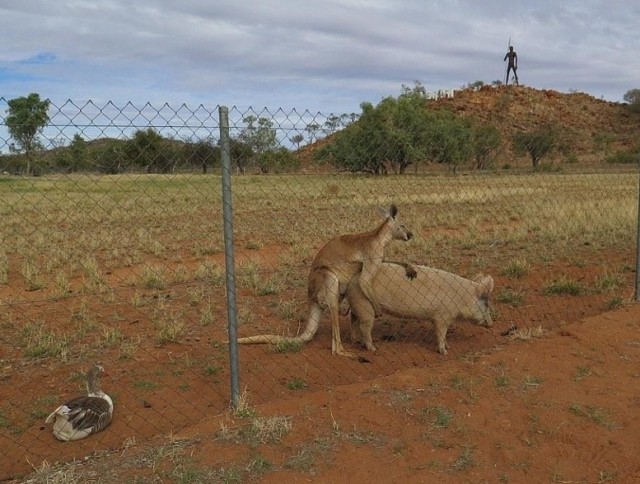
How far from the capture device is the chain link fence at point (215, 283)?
5203mm

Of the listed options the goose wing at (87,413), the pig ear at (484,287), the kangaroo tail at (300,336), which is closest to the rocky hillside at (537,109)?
the pig ear at (484,287)

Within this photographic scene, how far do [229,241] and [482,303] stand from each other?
3518 millimetres

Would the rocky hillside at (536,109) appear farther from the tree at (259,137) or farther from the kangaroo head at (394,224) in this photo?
the tree at (259,137)

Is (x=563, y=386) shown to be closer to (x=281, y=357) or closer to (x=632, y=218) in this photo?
(x=281, y=357)

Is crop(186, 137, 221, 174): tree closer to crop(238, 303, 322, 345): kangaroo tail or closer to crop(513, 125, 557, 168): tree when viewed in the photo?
crop(238, 303, 322, 345): kangaroo tail

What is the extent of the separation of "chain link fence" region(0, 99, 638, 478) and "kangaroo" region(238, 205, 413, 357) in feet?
0.47

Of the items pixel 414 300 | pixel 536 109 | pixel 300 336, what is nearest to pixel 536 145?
pixel 414 300

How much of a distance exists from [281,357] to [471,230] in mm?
9376

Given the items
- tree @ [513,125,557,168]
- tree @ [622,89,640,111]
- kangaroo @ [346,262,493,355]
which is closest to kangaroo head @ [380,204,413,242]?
kangaroo @ [346,262,493,355]

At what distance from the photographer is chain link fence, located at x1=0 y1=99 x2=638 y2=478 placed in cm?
520

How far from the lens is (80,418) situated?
4.70 m

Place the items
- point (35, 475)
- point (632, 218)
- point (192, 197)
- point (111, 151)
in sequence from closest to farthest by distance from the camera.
A: 1. point (35, 475)
2. point (111, 151)
3. point (632, 218)
4. point (192, 197)

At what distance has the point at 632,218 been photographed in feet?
51.5

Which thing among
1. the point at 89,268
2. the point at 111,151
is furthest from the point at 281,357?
the point at 89,268
